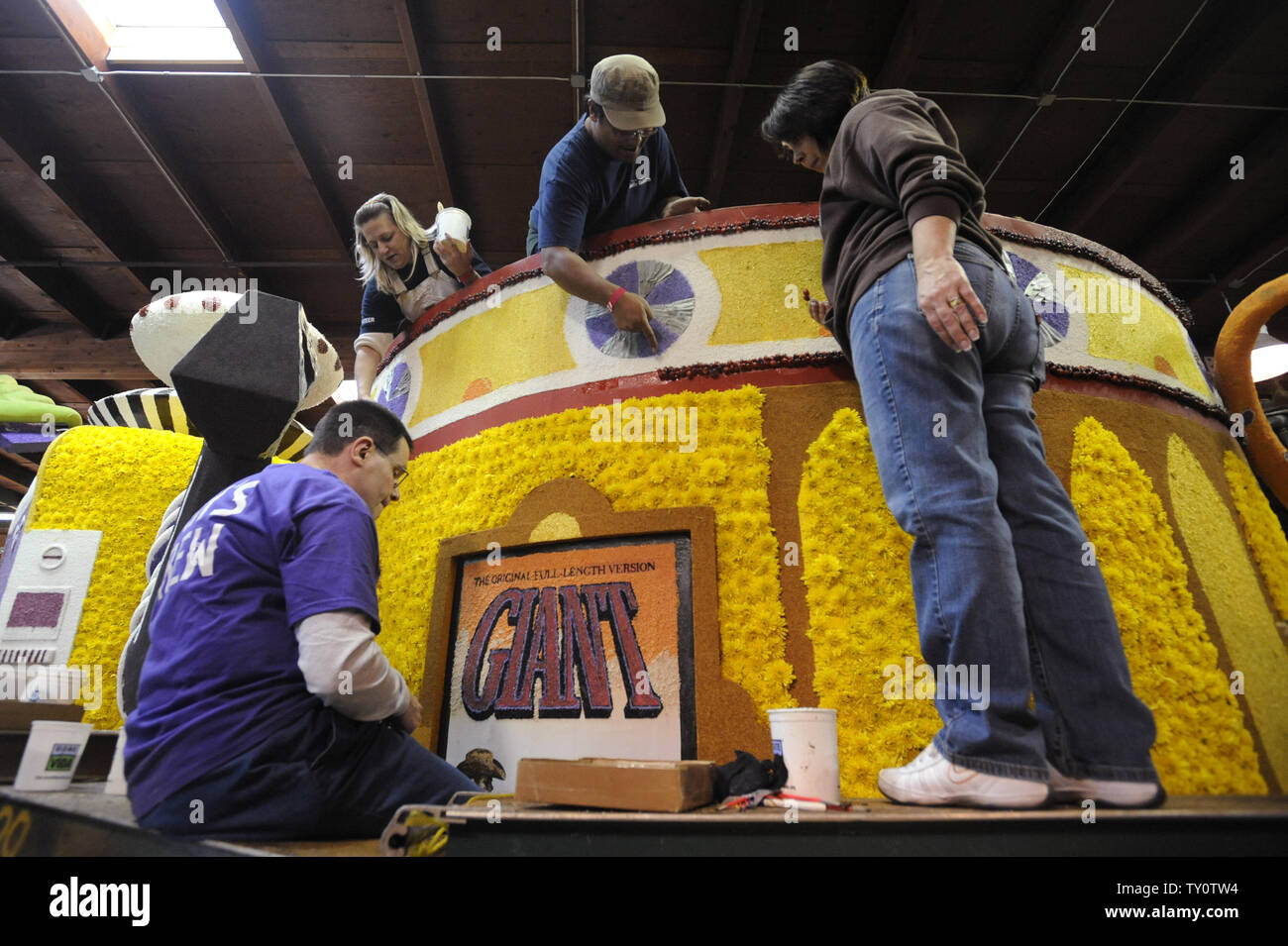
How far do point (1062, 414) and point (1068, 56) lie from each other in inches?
131

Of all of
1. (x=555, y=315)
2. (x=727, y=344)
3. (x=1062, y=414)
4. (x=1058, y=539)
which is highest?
(x=555, y=315)

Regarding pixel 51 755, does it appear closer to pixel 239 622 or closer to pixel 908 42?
pixel 239 622

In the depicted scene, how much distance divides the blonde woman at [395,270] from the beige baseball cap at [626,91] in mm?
906

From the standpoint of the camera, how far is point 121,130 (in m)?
4.71

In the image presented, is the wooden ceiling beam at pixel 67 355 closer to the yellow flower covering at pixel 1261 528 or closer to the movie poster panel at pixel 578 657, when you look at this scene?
the movie poster panel at pixel 578 657

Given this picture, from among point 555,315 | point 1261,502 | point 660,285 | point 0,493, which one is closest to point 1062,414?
point 1261,502

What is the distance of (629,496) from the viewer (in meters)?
2.23

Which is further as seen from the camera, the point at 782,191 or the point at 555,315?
the point at 782,191

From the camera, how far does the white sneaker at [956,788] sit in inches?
44.5

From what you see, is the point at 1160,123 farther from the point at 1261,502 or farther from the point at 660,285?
the point at 660,285

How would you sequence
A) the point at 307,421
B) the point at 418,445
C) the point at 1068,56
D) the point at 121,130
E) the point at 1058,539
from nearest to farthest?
the point at 1058,539
the point at 418,445
the point at 1068,56
the point at 121,130
the point at 307,421

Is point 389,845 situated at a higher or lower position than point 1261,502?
lower

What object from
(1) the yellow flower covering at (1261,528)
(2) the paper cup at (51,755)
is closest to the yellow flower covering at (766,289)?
(1) the yellow flower covering at (1261,528)

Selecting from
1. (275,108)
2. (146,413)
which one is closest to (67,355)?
(275,108)
